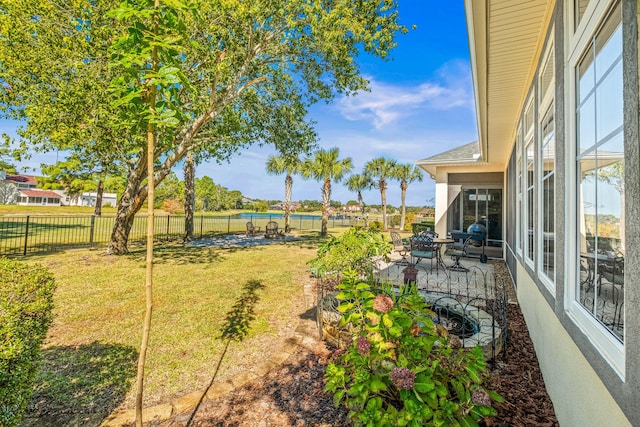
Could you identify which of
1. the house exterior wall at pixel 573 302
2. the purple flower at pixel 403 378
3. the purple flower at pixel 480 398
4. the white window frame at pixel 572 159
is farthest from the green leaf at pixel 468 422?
the white window frame at pixel 572 159

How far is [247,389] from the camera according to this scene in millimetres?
2838

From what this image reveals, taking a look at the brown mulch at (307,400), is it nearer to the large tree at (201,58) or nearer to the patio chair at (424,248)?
the patio chair at (424,248)

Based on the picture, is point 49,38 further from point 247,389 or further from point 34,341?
point 247,389

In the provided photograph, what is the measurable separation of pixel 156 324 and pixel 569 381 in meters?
5.00

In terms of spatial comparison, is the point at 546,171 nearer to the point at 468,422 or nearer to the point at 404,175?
the point at 468,422

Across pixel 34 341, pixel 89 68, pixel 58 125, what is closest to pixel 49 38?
pixel 89 68

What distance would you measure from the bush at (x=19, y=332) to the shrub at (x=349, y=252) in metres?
2.88

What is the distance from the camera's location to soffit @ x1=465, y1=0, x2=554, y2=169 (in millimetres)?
2945

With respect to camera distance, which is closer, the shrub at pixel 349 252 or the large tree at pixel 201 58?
the shrub at pixel 349 252

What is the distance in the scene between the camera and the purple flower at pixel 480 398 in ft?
5.37

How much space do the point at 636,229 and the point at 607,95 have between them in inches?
36.1

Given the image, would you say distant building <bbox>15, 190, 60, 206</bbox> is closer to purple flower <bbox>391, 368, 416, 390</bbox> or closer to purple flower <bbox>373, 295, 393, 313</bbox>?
purple flower <bbox>373, 295, 393, 313</bbox>

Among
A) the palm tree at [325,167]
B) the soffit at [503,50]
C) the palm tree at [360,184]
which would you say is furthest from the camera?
the palm tree at [360,184]

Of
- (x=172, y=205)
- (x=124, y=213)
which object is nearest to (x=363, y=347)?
(x=124, y=213)
